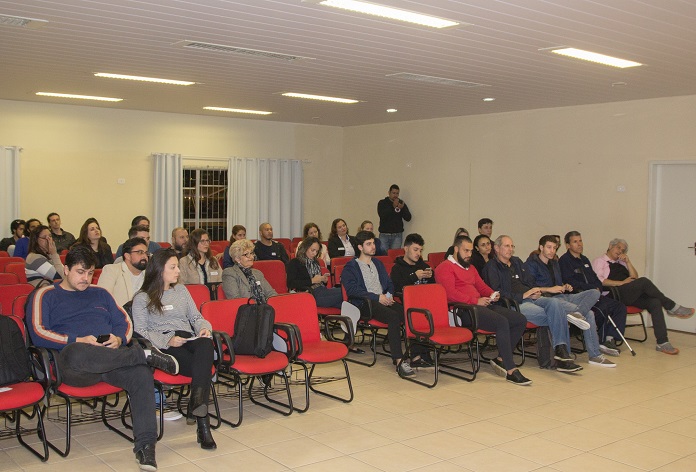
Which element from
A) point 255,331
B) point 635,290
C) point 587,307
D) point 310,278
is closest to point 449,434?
point 255,331

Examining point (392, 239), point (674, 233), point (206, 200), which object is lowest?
point (392, 239)

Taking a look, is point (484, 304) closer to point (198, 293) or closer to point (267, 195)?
point (198, 293)

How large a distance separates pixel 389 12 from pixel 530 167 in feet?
21.5

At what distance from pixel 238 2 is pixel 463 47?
2319mm

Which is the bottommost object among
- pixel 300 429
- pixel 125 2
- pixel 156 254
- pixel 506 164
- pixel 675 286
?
pixel 300 429

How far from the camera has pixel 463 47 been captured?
22.3 ft

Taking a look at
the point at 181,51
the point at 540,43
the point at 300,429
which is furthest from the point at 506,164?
the point at 300,429

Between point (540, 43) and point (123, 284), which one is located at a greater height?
point (540, 43)

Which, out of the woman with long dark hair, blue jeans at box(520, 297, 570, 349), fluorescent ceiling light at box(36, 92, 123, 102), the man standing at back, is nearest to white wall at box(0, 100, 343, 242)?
fluorescent ceiling light at box(36, 92, 123, 102)

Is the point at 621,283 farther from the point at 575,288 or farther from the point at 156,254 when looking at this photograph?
the point at 156,254

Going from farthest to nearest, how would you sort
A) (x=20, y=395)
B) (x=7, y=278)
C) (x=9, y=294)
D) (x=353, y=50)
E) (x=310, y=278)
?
1. (x=310, y=278)
2. (x=7, y=278)
3. (x=353, y=50)
4. (x=9, y=294)
5. (x=20, y=395)

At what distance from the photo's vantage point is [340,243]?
11.0 meters

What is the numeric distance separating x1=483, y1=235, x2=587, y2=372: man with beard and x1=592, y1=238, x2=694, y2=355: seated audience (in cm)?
143

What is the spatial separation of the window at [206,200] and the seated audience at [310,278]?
19.4 feet
